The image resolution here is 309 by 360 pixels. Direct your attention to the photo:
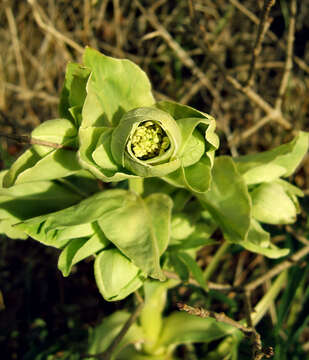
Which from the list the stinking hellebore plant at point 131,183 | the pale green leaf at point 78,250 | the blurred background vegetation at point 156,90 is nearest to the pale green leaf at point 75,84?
the stinking hellebore plant at point 131,183

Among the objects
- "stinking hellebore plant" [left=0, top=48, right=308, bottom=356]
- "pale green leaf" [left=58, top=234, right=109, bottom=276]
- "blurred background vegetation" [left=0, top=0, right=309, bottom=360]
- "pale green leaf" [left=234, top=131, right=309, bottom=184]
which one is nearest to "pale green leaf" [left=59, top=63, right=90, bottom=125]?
"stinking hellebore plant" [left=0, top=48, right=308, bottom=356]

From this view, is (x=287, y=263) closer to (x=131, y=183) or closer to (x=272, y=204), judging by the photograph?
(x=272, y=204)

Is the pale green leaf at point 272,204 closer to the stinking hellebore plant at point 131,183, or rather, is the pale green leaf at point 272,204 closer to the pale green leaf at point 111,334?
the stinking hellebore plant at point 131,183

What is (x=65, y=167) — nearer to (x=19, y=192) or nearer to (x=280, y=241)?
(x=19, y=192)

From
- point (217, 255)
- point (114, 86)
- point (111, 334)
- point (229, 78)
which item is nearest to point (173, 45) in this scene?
point (229, 78)

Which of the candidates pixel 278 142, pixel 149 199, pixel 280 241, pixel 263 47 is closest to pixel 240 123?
pixel 278 142

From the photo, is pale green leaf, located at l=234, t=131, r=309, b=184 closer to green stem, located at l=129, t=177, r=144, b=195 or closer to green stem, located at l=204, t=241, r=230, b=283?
green stem, located at l=129, t=177, r=144, b=195
